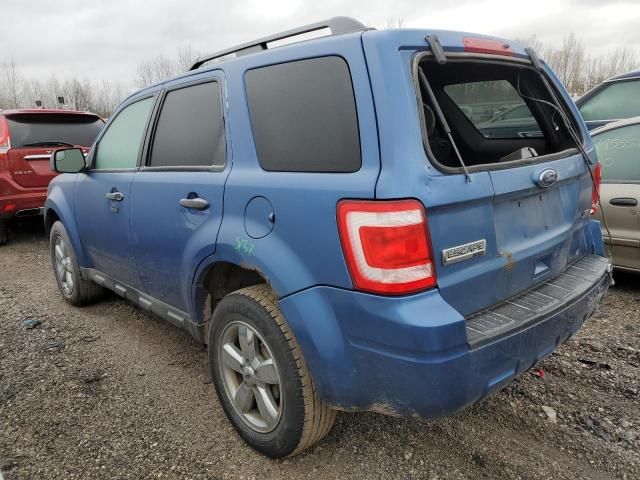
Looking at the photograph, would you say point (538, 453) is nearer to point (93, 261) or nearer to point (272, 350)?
point (272, 350)

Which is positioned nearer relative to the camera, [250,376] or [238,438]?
[250,376]

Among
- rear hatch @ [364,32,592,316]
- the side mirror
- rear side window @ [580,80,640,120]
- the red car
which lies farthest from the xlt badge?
the red car

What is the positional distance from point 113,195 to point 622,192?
3765 millimetres

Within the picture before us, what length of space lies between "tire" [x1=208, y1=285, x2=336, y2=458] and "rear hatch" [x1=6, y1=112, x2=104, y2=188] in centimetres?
515

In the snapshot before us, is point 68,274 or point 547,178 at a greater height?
point 547,178

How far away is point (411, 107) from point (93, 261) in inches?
118

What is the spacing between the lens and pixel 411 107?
182 cm

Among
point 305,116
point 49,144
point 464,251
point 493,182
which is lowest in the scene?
point 464,251

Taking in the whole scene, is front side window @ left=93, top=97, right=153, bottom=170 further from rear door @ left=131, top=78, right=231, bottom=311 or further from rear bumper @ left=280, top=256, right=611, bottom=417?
rear bumper @ left=280, top=256, right=611, bottom=417

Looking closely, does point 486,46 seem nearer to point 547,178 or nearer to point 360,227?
point 547,178

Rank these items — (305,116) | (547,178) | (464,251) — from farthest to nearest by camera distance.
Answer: (547,178) → (305,116) → (464,251)

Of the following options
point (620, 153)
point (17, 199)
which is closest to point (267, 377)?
point (620, 153)

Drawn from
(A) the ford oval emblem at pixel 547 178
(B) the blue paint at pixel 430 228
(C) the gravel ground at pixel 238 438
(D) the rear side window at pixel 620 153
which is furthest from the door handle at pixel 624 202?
(A) the ford oval emblem at pixel 547 178

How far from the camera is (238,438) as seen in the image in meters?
2.51
